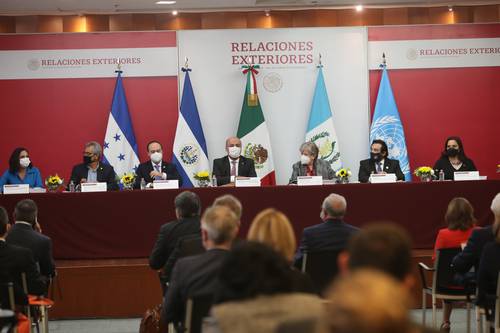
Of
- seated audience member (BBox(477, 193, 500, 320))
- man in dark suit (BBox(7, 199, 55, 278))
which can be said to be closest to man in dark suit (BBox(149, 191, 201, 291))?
man in dark suit (BBox(7, 199, 55, 278))

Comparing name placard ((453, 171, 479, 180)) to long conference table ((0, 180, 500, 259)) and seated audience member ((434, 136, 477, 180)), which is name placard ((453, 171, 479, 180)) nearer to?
long conference table ((0, 180, 500, 259))

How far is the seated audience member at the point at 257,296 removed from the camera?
282 cm

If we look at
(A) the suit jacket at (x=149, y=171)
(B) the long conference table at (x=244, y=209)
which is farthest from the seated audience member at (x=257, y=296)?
(A) the suit jacket at (x=149, y=171)

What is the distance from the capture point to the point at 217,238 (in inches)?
153

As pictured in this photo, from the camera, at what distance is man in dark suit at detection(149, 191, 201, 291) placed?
573 cm

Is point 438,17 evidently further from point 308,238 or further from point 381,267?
point 381,267

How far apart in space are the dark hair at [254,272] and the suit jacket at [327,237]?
2.67m

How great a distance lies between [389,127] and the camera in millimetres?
10430

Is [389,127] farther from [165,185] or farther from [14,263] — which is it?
[14,263]

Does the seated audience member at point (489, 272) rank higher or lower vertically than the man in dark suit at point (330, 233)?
lower

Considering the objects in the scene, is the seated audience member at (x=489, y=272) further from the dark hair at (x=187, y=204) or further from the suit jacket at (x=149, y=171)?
the suit jacket at (x=149, y=171)

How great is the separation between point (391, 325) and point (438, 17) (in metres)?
9.66

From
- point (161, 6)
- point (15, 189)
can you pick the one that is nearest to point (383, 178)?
point (15, 189)

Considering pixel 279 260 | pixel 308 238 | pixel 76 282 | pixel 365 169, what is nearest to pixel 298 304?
pixel 279 260
